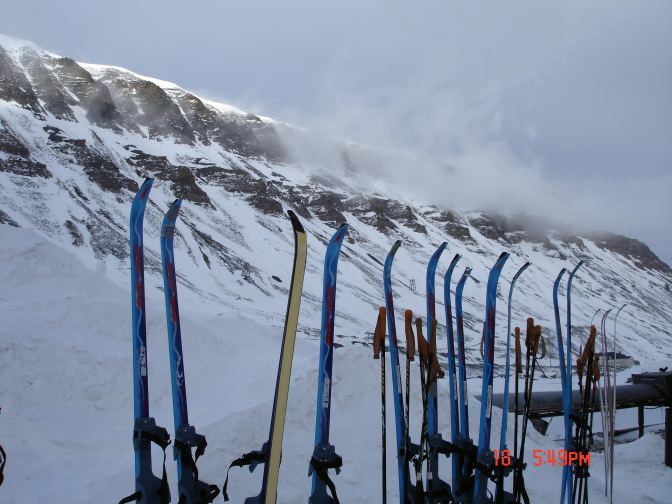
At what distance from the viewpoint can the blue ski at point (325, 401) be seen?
3.86m

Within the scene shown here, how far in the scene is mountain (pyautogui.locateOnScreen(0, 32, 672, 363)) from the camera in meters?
50.1

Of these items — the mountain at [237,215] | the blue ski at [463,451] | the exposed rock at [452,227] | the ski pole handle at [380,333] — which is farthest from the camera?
the exposed rock at [452,227]

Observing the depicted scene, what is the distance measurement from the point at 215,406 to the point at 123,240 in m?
44.5

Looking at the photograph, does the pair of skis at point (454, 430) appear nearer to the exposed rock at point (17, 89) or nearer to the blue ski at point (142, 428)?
the blue ski at point (142, 428)

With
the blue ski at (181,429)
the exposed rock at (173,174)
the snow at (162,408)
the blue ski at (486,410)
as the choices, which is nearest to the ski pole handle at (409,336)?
the blue ski at (486,410)

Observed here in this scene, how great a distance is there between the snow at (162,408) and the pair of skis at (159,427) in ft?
8.47

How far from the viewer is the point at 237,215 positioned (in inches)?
2972

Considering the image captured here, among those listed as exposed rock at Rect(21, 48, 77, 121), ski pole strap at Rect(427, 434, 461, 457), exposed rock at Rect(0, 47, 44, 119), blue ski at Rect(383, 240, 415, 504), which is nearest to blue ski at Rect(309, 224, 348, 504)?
blue ski at Rect(383, 240, 415, 504)

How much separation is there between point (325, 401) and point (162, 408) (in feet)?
23.6

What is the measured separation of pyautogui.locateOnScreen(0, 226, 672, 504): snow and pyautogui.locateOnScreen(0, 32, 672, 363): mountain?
23.5 m

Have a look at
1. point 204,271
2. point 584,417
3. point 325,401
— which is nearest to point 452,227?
point 204,271

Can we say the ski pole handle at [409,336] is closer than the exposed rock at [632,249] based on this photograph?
Yes

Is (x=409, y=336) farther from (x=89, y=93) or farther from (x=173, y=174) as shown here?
(x=89, y=93)
